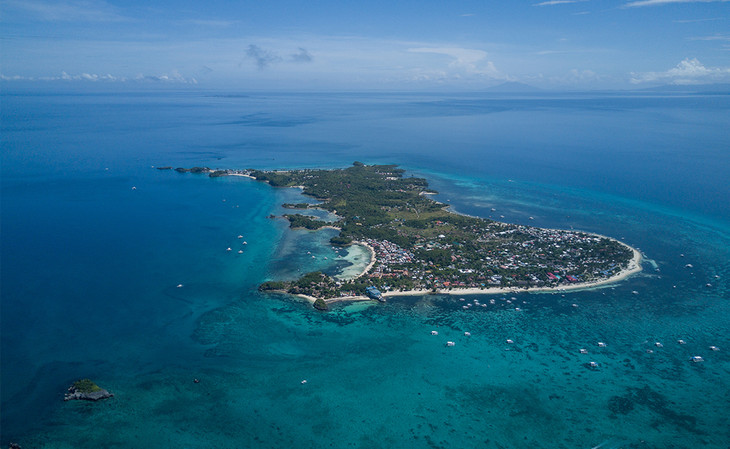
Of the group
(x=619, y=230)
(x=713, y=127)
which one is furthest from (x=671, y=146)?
(x=619, y=230)

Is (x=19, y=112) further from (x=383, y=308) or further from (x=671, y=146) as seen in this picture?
(x=671, y=146)

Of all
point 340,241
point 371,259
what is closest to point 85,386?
point 371,259

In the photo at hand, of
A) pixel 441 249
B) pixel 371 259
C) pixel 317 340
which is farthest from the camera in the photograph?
pixel 441 249

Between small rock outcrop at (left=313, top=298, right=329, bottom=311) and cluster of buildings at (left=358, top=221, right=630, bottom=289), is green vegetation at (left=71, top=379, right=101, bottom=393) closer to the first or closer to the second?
small rock outcrop at (left=313, top=298, right=329, bottom=311)

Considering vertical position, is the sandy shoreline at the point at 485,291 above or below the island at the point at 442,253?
below

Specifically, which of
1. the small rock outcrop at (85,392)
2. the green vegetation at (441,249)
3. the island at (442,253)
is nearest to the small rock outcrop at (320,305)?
the island at (442,253)

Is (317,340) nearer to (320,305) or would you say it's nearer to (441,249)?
(320,305)

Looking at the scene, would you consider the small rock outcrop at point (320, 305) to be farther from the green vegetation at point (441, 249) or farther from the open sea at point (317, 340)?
the green vegetation at point (441, 249)

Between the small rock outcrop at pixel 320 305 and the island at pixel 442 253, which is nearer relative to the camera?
the small rock outcrop at pixel 320 305
